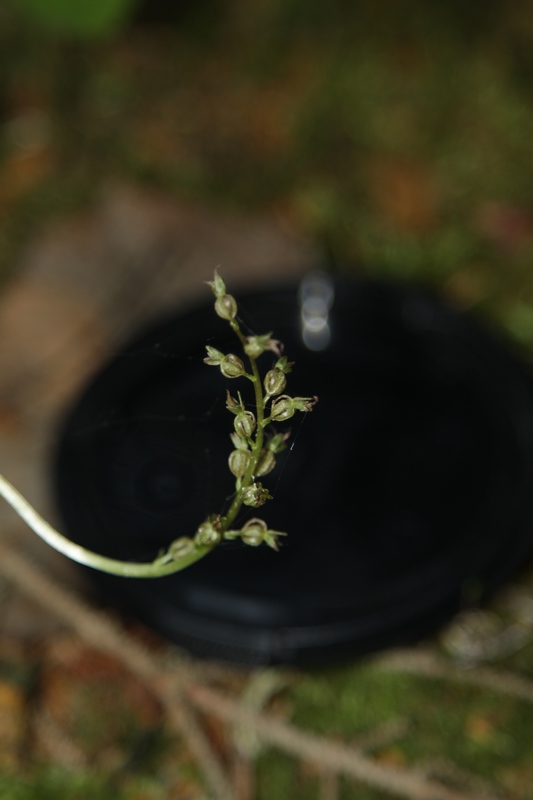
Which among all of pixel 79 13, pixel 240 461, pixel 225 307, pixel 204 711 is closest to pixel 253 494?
pixel 240 461

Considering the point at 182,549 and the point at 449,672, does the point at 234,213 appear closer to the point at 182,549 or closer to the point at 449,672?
the point at 449,672

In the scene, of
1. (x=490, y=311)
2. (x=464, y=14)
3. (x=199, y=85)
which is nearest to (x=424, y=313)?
(x=490, y=311)

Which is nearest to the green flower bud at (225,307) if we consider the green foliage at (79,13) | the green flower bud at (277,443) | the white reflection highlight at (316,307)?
the green flower bud at (277,443)

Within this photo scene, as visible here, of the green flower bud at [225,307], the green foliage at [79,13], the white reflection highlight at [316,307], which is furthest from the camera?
the green foliage at [79,13]

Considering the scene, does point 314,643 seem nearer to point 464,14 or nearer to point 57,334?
point 57,334

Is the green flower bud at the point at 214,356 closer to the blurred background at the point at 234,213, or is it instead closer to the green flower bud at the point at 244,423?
the green flower bud at the point at 244,423

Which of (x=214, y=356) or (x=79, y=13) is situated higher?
(x=214, y=356)

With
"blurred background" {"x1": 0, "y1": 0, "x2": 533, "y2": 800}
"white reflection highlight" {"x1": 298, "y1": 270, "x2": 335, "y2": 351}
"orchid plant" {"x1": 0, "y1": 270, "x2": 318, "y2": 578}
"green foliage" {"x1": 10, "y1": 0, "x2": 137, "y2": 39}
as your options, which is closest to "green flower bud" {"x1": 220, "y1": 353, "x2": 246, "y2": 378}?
"orchid plant" {"x1": 0, "y1": 270, "x2": 318, "y2": 578}
